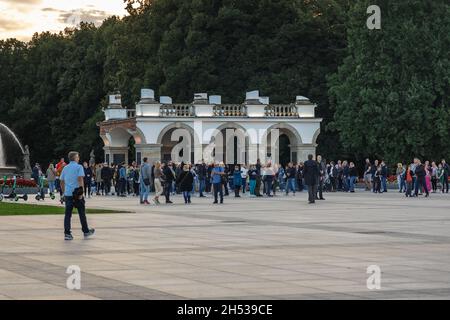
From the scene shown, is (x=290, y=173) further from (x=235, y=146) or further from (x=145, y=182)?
(x=145, y=182)

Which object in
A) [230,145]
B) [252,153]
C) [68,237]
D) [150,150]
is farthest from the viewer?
[230,145]

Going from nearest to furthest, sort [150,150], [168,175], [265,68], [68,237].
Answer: [68,237] < [168,175] < [150,150] < [265,68]

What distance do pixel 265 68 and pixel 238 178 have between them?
27.7m

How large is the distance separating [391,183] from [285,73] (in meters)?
13.7

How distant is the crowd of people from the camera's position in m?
43.4

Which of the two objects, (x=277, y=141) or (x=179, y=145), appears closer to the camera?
(x=179, y=145)

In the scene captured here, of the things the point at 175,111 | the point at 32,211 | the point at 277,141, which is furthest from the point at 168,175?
the point at 277,141

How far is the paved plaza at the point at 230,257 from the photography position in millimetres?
13883

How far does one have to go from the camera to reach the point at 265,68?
78.8 m

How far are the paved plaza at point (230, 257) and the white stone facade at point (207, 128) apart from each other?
32556 mm

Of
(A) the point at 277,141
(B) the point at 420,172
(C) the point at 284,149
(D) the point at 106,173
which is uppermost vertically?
(A) the point at 277,141

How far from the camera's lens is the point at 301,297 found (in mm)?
13234

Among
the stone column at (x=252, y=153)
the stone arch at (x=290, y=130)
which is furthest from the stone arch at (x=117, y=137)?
the stone arch at (x=290, y=130)

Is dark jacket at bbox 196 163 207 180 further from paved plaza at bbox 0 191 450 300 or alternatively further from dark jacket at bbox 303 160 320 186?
paved plaza at bbox 0 191 450 300
